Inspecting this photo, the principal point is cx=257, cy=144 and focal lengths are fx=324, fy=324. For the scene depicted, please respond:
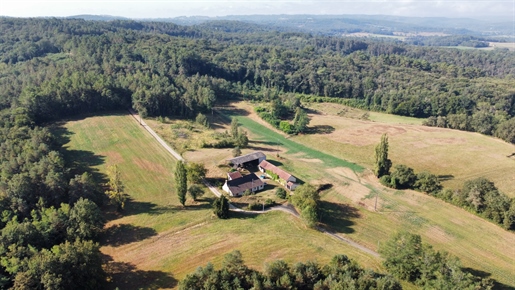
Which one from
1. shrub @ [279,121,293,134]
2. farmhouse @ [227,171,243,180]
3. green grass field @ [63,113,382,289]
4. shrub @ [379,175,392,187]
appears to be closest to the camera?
green grass field @ [63,113,382,289]

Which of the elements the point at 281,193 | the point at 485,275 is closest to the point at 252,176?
the point at 281,193

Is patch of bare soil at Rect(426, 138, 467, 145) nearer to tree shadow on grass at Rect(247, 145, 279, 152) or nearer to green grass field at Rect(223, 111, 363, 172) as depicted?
green grass field at Rect(223, 111, 363, 172)

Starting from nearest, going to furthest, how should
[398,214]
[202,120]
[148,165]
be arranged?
[398,214] < [148,165] < [202,120]

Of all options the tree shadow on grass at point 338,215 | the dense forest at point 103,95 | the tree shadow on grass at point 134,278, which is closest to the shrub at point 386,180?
the tree shadow on grass at point 338,215

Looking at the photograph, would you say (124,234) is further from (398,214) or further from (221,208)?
(398,214)

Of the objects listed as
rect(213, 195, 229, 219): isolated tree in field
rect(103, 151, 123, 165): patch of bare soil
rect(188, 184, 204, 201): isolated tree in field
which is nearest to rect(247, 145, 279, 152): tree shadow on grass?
rect(188, 184, 204, 201): isolated tree in field

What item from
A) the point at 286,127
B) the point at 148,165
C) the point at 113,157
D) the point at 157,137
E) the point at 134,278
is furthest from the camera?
the point at 286,127

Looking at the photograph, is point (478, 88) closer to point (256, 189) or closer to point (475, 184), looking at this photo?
point (475, 184)
